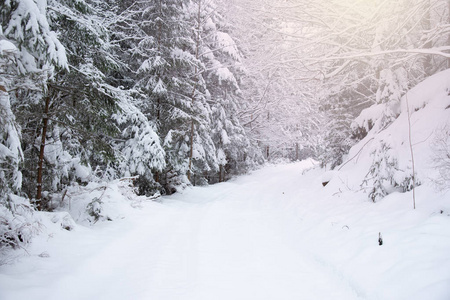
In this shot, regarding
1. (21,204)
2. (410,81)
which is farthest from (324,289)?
(410,81)

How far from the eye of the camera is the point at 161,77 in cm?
1126

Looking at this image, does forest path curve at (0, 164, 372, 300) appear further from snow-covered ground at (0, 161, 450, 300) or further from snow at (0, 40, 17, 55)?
snow at (0, 40, 17, 55)

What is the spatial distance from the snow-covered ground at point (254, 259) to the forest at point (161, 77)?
23.3 inches

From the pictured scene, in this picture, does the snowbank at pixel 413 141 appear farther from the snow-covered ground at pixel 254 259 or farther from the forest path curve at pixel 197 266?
the forest path curve at pixel 197 266

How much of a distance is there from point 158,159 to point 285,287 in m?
7.27

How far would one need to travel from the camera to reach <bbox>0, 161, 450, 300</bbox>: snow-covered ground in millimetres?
2854

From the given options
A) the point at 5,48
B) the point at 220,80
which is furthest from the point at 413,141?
the point at 220,80

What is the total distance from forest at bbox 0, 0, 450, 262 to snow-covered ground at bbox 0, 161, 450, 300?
0.59 metres

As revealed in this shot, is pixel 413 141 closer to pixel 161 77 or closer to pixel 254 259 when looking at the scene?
pixel 254 259

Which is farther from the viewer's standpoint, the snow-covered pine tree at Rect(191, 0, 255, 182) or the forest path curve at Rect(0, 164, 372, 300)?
the snow-covered pine tree at Rect(191, 0, 255, 182)

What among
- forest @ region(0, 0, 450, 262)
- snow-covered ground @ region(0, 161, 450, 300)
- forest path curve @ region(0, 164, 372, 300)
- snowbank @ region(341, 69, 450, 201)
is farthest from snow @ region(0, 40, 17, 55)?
snowbank @ region(341, 69, 450, 201)

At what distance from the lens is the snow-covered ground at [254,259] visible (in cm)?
285

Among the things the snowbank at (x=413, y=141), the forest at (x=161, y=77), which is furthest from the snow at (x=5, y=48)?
the snowbank at (x=413, y=141)

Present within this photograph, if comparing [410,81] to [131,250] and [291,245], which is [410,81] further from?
[131,250]
